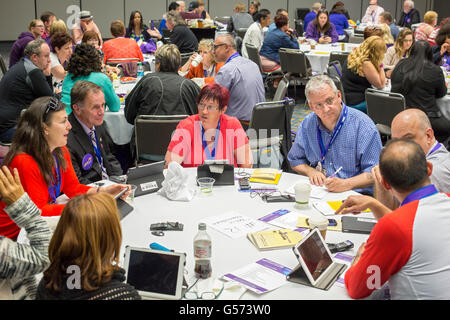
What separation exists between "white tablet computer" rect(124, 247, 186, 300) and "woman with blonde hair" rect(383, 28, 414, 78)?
5.68 m

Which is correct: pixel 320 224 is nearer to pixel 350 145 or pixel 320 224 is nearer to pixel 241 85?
pixel 350 145

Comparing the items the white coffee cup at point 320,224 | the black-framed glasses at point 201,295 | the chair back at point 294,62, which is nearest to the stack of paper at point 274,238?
the white coffee cup at point 320,224

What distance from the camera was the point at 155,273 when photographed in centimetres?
196

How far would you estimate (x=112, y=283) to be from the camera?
67.0 inches

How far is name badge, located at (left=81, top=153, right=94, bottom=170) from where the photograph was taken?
11.8 ft

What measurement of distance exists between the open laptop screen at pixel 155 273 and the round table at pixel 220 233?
16 cm

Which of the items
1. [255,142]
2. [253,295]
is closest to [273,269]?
[253,295]

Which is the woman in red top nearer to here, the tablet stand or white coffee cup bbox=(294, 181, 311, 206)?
white coffee cup bbox=(294, 181, 311, 206)

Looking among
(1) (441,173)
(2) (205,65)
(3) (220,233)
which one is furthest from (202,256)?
(2) (205,65)

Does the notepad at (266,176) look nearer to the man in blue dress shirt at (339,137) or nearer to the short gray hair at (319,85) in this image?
the man in blue dress shirt at (339,137)

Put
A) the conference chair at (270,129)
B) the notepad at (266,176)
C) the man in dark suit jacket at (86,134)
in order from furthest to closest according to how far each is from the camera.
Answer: the conference chair at (270,129) → the man in dark suit jacket at (86,134) → the notepad at (266,176)

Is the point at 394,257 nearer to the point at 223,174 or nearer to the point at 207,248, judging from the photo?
the point at 207,248

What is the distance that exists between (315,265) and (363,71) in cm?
444

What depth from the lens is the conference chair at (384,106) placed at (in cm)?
512
